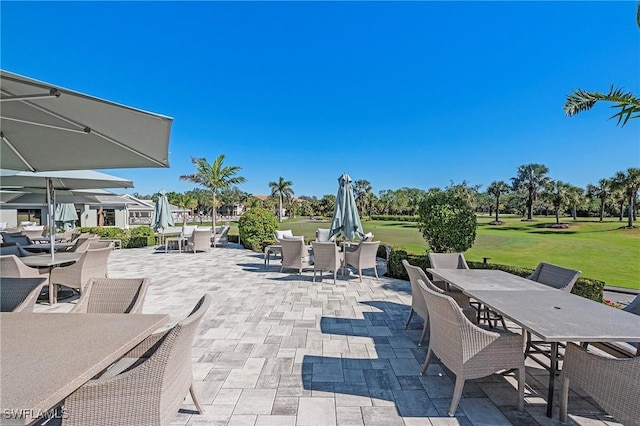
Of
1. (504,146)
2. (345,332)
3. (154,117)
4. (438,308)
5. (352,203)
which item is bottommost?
(345,332)

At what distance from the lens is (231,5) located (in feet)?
28.1

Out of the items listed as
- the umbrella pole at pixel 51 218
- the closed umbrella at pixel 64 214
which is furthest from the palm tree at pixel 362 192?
the umbrella pole at pixel 51 218

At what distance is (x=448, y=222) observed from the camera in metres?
6.28

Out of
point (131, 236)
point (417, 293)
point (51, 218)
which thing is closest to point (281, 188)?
point (131, 236)

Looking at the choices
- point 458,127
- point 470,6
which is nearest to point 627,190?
point 458,127

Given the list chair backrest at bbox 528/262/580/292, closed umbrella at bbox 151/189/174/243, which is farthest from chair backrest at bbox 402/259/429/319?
closed umbrella at bbox 151/189/174/243

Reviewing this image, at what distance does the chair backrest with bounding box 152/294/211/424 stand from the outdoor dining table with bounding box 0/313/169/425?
0.78 ft

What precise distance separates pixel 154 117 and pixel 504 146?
25209 millimetres

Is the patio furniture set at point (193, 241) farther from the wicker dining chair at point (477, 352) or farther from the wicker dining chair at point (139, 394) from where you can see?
the wicker dining chair at point (477, 352)

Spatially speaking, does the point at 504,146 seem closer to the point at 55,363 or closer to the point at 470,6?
the point at 470,6

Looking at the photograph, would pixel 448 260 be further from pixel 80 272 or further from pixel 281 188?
pixel 281 188

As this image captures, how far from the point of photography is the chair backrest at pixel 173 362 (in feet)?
4.90

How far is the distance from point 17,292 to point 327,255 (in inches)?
185

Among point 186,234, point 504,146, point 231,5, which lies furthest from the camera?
point 504,146
